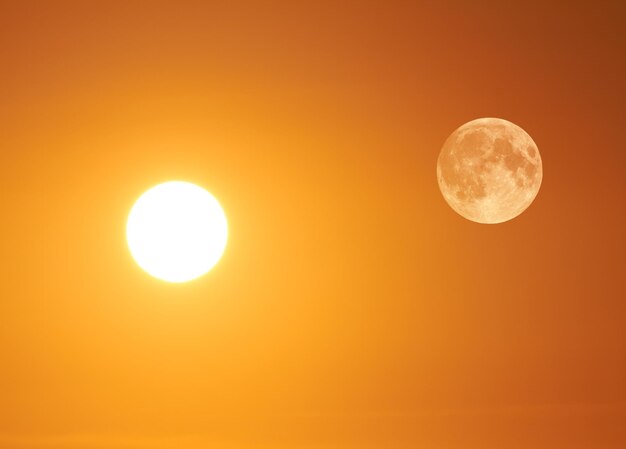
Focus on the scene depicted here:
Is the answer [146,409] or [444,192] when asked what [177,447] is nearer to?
[146,409]

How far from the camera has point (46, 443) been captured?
18.4ft

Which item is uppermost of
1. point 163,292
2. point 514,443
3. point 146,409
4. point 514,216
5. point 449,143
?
point 449,143

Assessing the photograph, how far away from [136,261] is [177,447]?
1.76 m

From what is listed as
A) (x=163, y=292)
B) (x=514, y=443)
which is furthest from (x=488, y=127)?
(x=163, y=292)

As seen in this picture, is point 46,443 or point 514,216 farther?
point 514,216

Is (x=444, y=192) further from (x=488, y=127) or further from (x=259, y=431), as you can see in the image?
(x=259, y=431)

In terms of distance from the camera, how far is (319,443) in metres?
5.79

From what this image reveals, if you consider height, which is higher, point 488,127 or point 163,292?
point 488,127

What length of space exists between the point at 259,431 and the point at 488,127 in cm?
348

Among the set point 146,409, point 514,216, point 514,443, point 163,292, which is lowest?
point 514,443

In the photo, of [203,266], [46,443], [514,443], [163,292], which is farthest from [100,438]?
[514,443]

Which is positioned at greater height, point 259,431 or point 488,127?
point 488,127

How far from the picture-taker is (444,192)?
19.5 feet

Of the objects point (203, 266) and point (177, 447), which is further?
point (203, 266)
